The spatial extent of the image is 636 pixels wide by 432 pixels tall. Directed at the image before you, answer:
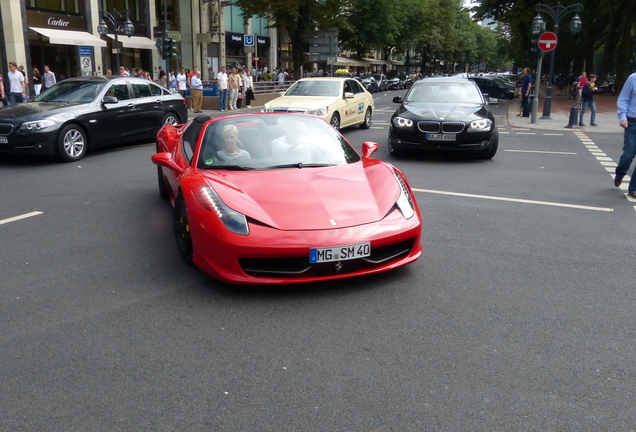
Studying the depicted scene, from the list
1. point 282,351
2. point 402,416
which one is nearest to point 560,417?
point 402,416

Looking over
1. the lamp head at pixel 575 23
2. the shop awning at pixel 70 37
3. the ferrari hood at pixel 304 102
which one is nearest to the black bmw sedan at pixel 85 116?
the ferrari hood at pixel 304 102

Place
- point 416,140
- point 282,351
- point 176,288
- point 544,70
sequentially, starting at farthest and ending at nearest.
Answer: point 544,70
point 416,140
point 176,288
point 282,351

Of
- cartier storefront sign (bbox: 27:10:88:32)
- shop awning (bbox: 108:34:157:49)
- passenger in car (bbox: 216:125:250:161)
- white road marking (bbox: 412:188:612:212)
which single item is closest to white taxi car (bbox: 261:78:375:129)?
white road marking (bbox: 412:188:612:212)

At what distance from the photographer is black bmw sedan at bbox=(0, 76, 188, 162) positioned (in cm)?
1073

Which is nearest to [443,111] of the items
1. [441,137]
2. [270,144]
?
[441,137]

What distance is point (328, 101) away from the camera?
1572 cm

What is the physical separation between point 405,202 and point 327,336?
5.33 ft

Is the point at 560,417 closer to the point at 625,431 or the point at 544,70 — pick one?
the point at 625,431

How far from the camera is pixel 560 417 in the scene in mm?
2928

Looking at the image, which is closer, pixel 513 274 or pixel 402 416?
pixel 402 416

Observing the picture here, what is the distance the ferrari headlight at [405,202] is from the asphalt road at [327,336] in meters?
0.49

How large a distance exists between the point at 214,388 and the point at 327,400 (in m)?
0.60

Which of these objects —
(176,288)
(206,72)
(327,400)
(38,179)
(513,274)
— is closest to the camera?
(327,400)

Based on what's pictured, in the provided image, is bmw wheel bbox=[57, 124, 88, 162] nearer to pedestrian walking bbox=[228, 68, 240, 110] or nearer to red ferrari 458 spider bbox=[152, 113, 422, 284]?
red ferrari 458 spider bbox=[152, 113, 422, 284]
